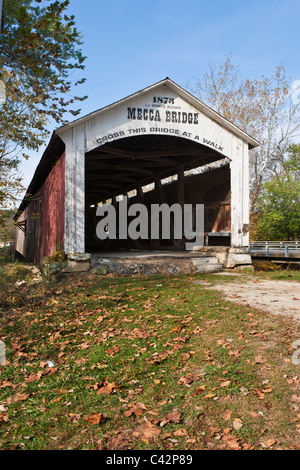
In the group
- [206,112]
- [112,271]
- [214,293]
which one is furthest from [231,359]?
[206,112]

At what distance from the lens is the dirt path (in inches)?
233

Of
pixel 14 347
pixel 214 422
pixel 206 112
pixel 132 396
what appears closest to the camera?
pixel 214 422

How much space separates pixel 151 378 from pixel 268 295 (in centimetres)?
416

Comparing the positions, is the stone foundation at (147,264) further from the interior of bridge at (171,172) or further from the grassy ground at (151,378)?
the grassy ground at (151,378)

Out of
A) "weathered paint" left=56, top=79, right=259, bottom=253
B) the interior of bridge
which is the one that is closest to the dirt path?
"weathered paint" left=56, top=79, right=259, bottom=253

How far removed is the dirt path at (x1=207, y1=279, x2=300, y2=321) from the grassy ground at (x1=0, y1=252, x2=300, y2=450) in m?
0.47

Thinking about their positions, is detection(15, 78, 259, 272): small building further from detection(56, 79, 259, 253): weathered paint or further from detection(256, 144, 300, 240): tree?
detection(256, 144, 300, 240): tree

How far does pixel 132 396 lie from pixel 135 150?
1309 cm

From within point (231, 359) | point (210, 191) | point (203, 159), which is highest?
point (203, 159)

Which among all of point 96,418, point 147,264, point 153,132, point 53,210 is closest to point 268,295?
point 147,264

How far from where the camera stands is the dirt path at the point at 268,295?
592 cm

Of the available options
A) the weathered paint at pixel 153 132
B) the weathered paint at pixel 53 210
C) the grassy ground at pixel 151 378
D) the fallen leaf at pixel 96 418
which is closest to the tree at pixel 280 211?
the weathered paint at pixel 153 132
